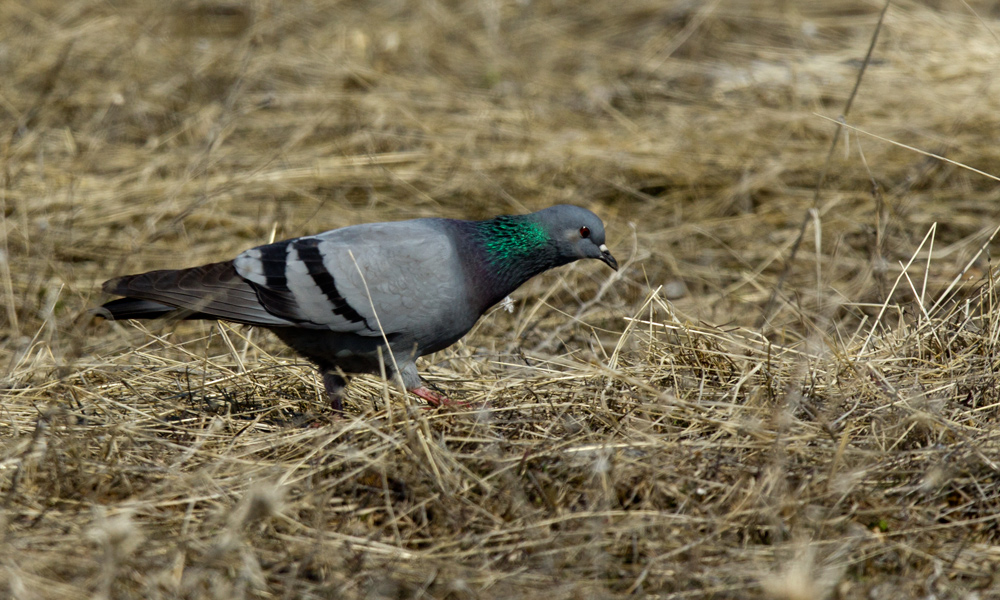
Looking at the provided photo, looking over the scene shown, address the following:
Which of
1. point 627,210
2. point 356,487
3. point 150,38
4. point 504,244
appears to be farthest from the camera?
point 150,38

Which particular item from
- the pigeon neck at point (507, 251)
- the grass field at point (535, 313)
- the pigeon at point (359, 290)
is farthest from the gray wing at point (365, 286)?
the grass field at point (535, 313)

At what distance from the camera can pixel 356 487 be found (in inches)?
117

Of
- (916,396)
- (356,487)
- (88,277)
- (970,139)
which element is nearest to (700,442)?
(916,396)

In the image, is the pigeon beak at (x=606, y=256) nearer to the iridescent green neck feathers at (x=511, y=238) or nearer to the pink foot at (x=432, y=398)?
the iridescent green neck feathers at (x=511, y=238)

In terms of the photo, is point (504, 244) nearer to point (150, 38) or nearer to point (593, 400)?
point (593, 400)

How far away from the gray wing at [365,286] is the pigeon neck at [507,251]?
0.13m

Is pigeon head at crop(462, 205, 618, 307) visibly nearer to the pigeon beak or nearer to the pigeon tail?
the pigeon beak

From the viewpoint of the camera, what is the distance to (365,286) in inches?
140

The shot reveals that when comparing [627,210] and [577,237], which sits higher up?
[577,237]

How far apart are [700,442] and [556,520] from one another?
0.62 metres

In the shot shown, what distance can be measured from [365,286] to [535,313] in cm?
147

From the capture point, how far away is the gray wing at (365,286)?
359 cm

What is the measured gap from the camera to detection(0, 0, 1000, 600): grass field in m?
2.68

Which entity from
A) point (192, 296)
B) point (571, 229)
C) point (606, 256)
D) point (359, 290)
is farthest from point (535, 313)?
point (192, 296)
